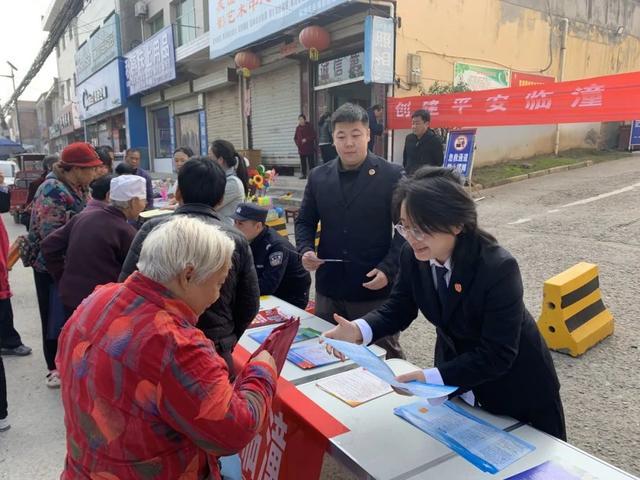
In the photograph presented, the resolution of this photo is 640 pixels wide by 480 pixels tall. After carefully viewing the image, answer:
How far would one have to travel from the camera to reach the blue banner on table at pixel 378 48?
27.8ft

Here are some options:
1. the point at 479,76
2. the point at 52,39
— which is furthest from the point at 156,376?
the point at 52,39

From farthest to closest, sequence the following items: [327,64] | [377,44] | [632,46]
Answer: [632,46] → [327,64] → [377,44]

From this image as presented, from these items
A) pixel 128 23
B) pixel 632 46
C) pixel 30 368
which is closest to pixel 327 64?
pixel 30 368

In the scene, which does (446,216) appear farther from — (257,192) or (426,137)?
(257,192)

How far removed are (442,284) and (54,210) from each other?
2.65m

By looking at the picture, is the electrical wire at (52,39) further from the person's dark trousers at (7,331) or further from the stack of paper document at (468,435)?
the stack of paper document at (468,435)

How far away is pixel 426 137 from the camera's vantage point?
20.6ft

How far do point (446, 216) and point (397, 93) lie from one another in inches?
343

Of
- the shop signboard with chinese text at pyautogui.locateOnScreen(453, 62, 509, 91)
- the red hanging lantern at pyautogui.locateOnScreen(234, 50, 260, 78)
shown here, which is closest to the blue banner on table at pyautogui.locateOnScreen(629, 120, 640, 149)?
the shop signboard with chinese text at pyautogui.locateOnScreen(453, 62, 509, 91)

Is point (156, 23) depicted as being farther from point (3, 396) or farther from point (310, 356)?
point (310, 356)

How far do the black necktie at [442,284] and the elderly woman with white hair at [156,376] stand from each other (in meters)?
0.69

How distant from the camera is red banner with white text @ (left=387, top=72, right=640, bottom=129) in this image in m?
6.64

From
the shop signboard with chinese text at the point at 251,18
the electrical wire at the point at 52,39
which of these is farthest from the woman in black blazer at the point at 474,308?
the electrical wire at the point at 52,39

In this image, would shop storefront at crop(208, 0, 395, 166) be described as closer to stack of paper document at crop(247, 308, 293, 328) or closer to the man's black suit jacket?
the man's black suit jacket
